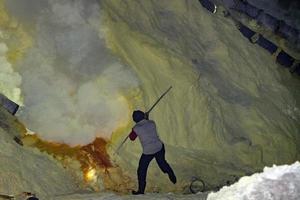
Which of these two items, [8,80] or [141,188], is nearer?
[141,188]

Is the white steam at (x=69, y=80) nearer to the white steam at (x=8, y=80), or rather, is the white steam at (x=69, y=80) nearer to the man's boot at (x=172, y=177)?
the white steam at (x=8, y=80)

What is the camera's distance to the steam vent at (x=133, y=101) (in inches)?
326

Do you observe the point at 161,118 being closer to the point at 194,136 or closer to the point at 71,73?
the point at 194,136

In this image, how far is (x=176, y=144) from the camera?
878cm

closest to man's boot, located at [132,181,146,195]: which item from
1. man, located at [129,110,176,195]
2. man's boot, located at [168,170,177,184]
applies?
man, located at [129,110,176,195]

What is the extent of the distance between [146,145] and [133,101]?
124 cm

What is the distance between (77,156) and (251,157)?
12.4 ft

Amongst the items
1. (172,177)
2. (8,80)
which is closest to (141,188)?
(172,177)

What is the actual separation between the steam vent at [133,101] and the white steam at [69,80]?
0.02m

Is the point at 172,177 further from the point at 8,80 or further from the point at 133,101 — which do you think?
the point at 8,80

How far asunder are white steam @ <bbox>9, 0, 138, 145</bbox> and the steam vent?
0.02m

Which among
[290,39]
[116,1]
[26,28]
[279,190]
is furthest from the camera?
[290,39]

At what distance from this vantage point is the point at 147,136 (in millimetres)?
7648

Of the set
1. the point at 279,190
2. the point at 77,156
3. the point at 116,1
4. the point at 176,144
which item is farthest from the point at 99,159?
the point at 279,190
